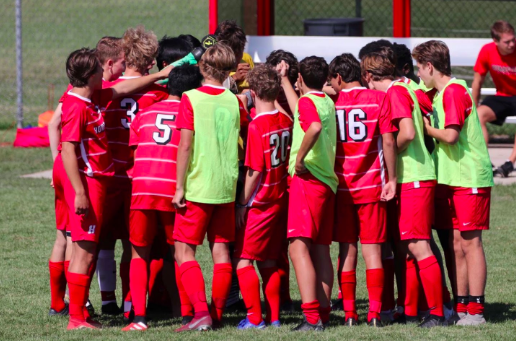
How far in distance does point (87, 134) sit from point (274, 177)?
3.69 feet

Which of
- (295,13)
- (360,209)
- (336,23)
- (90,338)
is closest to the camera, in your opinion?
(90,338)

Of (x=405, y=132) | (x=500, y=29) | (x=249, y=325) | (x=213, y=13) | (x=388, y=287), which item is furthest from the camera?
(x=213, y=13)

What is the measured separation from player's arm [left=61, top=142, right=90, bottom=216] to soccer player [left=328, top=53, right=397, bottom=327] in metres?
1.50

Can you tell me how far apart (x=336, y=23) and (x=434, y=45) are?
759cm

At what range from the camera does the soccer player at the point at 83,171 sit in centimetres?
483

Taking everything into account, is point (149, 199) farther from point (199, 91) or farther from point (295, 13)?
point (295, 13)

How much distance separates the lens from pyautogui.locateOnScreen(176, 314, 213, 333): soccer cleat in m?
4.84

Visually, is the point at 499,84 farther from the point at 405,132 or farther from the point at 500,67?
the point at 405,132

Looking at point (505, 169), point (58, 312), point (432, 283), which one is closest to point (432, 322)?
point (432, 283)

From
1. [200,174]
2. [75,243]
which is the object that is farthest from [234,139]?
[75,243]

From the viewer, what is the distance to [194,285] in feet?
16.1

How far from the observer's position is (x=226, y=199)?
4.93 meters

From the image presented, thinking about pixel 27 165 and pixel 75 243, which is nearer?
pixel 75 243

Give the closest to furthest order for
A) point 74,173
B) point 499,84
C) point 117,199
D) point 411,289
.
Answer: point 74,173
point 411,289
point 117,199
point 499,84
